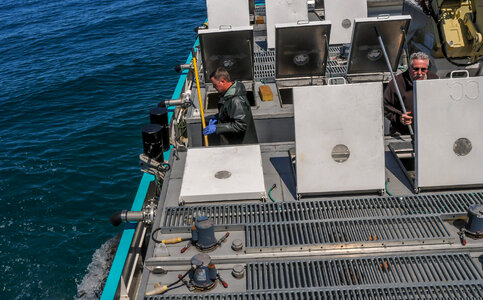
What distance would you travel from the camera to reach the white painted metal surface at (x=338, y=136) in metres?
5.22

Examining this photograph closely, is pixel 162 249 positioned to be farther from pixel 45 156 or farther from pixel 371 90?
pixel 45 156

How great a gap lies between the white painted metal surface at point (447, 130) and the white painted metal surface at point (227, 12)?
336 inches

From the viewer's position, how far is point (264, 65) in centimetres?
1149

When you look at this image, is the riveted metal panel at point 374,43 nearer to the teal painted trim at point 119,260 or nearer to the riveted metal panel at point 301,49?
the riveted metal panel at point 301,49

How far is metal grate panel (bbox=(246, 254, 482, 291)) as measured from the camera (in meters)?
4.23

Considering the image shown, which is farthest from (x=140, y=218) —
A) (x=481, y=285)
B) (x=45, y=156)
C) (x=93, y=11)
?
(x=93, y=11)

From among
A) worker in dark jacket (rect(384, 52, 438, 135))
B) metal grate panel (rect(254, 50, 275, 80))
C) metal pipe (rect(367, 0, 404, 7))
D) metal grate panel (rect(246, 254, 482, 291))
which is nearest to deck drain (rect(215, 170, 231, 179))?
metal grate panel (rect(246, 254, 482, 291))

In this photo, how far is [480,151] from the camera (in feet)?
17.6

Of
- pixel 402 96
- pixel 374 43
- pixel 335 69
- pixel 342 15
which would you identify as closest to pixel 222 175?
pixel 402 96

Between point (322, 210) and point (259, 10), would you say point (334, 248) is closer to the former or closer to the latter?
point (322, 210)

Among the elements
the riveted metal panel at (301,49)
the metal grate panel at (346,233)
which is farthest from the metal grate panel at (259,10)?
the metal grate panel at (346,233)

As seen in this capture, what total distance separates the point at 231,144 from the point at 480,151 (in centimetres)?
335

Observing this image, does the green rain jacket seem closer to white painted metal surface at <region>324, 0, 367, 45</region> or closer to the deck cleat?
the deck cleat

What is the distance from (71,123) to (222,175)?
1141 centimetres
